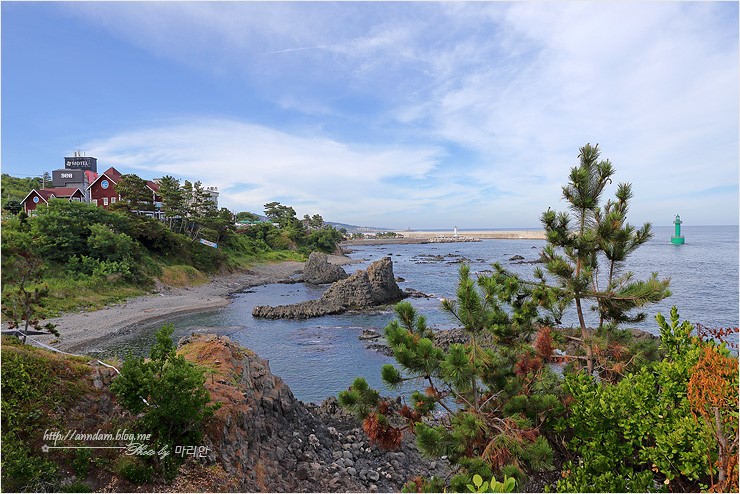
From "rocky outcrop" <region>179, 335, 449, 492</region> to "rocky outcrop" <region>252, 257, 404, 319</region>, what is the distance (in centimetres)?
2003

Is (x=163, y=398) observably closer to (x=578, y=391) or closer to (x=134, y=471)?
(x=134, y=471)

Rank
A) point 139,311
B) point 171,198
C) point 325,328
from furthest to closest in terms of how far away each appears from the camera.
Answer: point 171,198 → point 139,311 → point 325,328

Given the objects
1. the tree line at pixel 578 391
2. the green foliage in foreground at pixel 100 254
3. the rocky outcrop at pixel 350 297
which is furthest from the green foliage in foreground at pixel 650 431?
the rocky outcrop at pixel 350 297

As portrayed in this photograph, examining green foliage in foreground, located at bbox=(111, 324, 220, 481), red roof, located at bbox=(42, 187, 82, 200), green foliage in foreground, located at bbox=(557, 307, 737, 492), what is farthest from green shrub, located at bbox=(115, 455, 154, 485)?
red roof, located at bbox=(42, 187, 82, 200)

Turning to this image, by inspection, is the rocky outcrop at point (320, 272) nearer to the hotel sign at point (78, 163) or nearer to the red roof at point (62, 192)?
the red roof at point (62, 192)

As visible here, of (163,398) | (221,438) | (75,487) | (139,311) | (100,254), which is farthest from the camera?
(100,254)

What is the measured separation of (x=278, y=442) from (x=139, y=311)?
80.9 feet

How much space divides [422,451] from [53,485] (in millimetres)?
6211

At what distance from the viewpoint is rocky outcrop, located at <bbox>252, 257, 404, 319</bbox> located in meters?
33.3

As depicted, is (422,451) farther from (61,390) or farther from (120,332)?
(120,332)

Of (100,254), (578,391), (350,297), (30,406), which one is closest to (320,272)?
(350,297)

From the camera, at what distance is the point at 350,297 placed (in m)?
37.4

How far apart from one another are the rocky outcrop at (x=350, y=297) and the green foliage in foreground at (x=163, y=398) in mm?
25455

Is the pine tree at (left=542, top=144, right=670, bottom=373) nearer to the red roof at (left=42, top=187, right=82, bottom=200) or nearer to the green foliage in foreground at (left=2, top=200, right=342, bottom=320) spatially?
the green foliage in foreground at (left=2, top=200, right=342, bottom=320)
